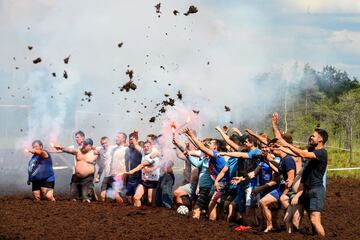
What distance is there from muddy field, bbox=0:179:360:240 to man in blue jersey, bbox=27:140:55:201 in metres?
0.43

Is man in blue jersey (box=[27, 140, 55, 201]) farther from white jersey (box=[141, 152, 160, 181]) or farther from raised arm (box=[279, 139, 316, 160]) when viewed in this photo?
raised arm (box=[279, 139, 316, 160])

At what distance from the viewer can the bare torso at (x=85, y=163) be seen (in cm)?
1794

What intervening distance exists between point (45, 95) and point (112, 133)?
4933 millimetres

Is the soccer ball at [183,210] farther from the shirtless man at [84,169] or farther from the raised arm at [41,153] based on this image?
the raised arm at [41,153]

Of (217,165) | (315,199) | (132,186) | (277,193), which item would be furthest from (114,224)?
(315,199)

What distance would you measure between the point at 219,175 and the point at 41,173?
5.22 metres

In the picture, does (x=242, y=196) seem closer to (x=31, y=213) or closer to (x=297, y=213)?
(x=297, y=213)

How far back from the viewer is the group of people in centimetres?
1227

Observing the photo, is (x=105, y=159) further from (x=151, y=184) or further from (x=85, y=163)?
(x=151, y=184)

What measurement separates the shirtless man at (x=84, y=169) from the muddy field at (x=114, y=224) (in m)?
0.49

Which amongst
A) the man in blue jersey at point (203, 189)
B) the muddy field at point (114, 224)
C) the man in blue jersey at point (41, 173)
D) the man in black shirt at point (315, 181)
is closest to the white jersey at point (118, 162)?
the muddy field at point (114, 224)

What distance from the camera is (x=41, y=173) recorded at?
17.8 m

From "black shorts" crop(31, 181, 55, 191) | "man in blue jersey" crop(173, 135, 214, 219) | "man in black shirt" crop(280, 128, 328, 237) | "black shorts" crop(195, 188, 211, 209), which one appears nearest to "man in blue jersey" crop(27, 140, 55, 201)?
"black shorts" crop(31, 181, 55, 191)

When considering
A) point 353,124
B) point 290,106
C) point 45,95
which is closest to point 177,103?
point 45,95
